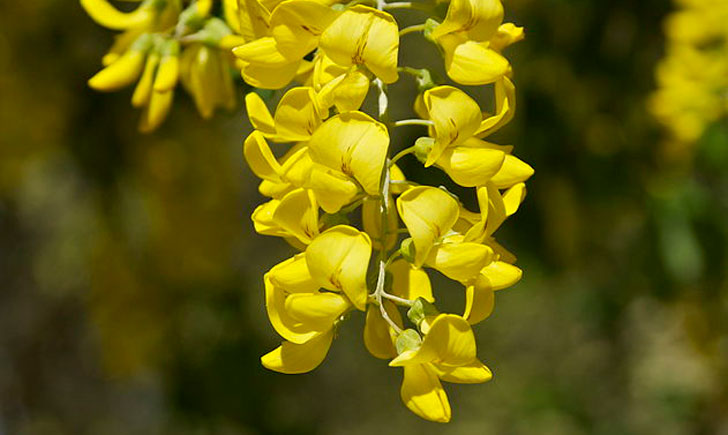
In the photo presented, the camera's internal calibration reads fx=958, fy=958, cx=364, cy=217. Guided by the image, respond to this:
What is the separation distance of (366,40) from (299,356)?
22cm

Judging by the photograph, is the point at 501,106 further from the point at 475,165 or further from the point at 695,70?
the point at 695,70

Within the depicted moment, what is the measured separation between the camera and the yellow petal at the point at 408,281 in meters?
0.68

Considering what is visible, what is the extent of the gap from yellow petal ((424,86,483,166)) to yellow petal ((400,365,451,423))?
153 millimetres

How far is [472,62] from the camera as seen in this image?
663 mm

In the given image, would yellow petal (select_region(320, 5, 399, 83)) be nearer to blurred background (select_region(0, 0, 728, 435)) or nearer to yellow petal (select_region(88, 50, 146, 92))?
yellow petal (select_region(88, 50, 146, 92))

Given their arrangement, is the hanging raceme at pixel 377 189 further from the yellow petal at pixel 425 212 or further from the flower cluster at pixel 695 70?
the flower cluster at pixel 695 70

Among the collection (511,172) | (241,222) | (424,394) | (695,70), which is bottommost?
(241,222)

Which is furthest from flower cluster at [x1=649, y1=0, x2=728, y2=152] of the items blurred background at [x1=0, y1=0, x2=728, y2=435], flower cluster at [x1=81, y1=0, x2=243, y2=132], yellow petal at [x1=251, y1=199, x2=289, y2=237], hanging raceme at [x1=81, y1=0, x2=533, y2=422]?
yellow petal at [x1=251, y1=199, x2=289, y2=237]

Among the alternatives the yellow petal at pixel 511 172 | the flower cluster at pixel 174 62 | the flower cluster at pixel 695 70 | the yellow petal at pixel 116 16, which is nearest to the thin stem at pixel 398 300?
the yellow petal at pixel 511 172

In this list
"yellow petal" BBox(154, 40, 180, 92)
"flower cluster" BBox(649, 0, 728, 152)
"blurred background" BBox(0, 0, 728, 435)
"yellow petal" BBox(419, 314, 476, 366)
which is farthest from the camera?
"blurred background" BBox(0, 0, 728, 435)

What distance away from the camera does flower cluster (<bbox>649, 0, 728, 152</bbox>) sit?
76.7 inches

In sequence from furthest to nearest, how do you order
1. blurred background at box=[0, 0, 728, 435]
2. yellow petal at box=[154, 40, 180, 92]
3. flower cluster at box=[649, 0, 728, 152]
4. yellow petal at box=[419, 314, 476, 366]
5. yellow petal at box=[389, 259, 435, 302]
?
blurred background at box=[0, 0, 728, 435], flower cluster at box=[649, 0, 728, 152], yellow petal at box=[154, 40, 180, 92], yellow petal at box=[389, 259, 435, 302], yellow petal at box=[419, 314, 476, 366]

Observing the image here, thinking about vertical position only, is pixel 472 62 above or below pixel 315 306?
above

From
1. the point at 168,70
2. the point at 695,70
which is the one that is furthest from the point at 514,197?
the point at 695,70
